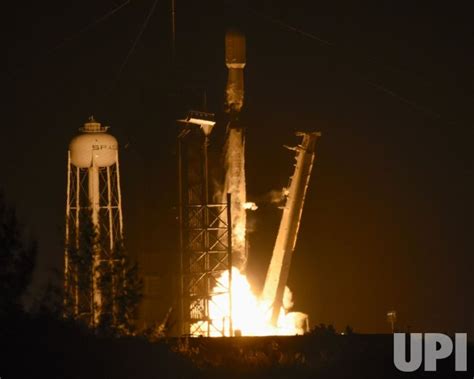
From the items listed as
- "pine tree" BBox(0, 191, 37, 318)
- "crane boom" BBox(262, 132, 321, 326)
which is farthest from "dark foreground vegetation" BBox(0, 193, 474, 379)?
"crane boom" BBox(262, 132, 321, 326)

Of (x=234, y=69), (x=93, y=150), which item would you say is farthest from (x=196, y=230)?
(x=234, y=69)

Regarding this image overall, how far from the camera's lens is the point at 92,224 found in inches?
1332

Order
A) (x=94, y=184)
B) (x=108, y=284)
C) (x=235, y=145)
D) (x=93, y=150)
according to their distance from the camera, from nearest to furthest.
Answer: (x=108, y=284)
(x=93, y=150)
(x=94, y=184)
(x=235, y=145)

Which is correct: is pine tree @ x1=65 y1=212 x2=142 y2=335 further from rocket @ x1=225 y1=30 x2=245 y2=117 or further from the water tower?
rocket @ x1=225 y1=30 x2=245 y2=117

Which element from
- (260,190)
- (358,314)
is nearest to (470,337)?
(358,314)

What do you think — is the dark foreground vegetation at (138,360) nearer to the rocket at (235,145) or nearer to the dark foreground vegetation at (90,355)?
the dark foreground vegetation at (90,355)

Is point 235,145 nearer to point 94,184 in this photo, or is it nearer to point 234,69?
point 234,69

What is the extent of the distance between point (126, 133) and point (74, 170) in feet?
12.5

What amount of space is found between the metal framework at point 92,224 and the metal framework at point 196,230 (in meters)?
1.82

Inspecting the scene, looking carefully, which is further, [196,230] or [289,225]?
[289,225]

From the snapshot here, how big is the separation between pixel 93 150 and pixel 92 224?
424 inches

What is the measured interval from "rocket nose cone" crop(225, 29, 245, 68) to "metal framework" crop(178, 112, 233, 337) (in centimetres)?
222

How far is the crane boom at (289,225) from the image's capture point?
46219 mm

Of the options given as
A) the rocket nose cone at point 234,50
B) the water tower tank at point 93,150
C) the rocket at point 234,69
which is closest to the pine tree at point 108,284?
the water tower tank at point 93,150
